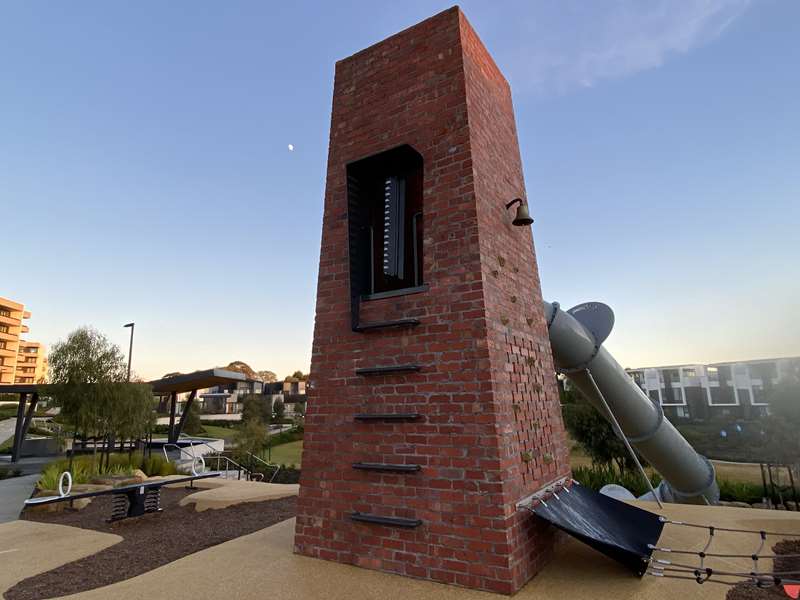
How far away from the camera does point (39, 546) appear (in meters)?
5.38

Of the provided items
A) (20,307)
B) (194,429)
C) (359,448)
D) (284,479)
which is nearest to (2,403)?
(20,307)

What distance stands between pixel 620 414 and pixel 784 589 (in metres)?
3.96

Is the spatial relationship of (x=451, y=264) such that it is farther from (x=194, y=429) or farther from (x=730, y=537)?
(x=194, y=429)

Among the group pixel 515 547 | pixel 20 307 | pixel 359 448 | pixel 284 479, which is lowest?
pixel 284 479

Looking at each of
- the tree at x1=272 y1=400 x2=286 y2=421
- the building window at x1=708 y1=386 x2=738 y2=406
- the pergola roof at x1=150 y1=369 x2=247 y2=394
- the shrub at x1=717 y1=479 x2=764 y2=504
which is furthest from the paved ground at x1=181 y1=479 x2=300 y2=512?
the building window at x1=708 y1=386 x2=738 y2=406

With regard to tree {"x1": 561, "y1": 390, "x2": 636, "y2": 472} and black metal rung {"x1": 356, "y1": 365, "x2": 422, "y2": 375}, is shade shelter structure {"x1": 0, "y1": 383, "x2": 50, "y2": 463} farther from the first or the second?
tree {"x1": 561, "y1": 390, "x2": 636, "y2": 472}

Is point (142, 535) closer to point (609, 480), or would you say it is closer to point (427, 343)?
point (427, 343)

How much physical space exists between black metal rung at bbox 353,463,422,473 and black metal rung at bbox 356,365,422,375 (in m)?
0.74

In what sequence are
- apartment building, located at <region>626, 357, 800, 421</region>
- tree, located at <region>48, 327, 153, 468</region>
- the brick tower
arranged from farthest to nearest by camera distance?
apartment building, located at <region>626, 357, 800, 421</region>
tree, located at <region>48, 327, 153, 468</region>
the brick tower

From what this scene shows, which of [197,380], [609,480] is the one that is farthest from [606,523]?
[197,380]

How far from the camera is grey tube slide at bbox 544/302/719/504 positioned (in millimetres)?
6383

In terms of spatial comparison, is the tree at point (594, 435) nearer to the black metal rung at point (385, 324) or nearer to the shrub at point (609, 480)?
the shrub at point (609, 480)

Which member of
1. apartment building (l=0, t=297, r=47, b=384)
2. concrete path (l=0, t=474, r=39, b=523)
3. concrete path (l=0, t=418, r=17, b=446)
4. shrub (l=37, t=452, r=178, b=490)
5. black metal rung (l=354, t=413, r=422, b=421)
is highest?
apartment building (l=0, t=297, r=47, b=384)

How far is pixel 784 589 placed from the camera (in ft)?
10.1
